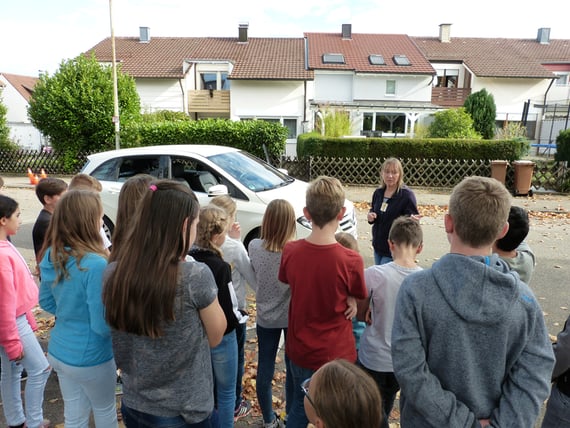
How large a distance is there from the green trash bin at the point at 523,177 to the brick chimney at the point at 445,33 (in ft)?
97.0

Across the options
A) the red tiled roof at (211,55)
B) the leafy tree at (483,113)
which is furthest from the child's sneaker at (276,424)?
the leafy tree at (483,113)

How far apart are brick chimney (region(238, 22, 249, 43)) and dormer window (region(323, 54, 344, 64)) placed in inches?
292

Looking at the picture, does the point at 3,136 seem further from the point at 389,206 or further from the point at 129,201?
the point at 129,201

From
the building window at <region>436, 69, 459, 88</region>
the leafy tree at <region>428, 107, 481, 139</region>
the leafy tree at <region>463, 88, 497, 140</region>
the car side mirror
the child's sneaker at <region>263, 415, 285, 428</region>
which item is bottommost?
the child's sneaker at <region>263, 415, 285, 428</region>

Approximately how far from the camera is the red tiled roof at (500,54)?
32250mm

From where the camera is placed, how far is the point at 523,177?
12758 mm

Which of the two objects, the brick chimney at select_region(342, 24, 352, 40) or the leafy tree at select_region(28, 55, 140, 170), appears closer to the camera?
the leafy tree at select_region(28, 55, 140, 170)

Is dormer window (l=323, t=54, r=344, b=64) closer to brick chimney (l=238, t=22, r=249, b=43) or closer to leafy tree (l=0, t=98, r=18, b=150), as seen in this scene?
brick chimney (l=238, t=22, r=249, b=43)

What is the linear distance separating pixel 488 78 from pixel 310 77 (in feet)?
50.1

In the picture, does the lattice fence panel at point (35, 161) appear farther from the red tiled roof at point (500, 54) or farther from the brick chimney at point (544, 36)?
the brick chimney at point (544, 36)

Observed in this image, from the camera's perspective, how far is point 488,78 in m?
32.3

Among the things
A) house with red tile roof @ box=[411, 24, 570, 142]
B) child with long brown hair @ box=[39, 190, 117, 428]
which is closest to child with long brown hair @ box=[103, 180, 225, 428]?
child with long brown hair @ box=[39, 190, 117, 428]

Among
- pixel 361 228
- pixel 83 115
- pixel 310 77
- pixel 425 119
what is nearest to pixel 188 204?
pixel 361 228

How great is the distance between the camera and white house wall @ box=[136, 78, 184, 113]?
29719 mm
